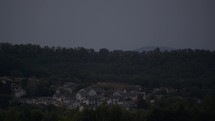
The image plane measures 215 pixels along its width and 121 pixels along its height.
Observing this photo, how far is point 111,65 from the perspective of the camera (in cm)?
4816

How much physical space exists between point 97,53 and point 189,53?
405 inches

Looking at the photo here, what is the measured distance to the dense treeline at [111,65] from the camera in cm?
4091

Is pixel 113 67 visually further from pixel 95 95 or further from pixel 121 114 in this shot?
pixel 121 114

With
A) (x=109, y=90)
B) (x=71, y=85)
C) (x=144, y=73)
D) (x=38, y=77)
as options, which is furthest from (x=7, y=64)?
(x=144, y=73)

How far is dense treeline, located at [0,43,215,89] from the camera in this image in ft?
134

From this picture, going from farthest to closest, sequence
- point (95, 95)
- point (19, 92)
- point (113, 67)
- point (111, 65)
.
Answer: point (111, 65)
point (113, 67)
point (95, 95)
point (19, 92)

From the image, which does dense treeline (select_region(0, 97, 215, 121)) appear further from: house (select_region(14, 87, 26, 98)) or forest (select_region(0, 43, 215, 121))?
house (select_region(14, 87, 26, 98))

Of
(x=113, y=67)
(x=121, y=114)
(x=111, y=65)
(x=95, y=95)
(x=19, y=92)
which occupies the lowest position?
(x=121, y=114)

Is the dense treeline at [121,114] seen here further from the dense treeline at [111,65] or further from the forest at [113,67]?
the dense treeline at [111,65]

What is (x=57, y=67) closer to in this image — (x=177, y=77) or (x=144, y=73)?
(x=144, y=73)

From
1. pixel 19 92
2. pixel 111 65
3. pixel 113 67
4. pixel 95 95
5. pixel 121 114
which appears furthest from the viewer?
pixel 111 65

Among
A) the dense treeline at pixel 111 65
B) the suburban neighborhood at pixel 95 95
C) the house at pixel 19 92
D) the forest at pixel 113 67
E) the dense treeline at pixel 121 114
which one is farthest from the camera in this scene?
the dense treeline at pixel 111 65

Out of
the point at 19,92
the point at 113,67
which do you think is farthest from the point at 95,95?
the point at 113,67

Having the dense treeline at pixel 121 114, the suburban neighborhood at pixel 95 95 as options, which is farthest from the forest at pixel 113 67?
the dense treeline at pixel 121 114
